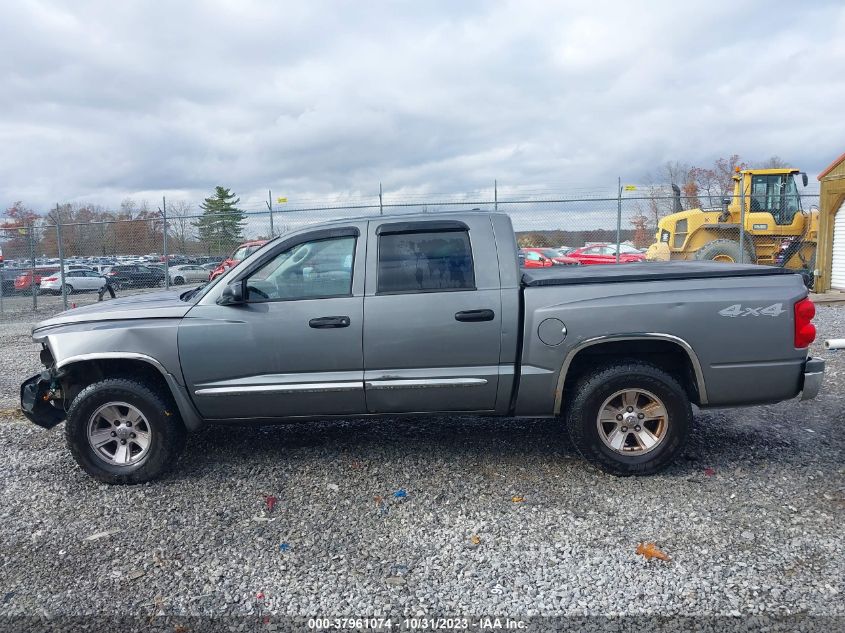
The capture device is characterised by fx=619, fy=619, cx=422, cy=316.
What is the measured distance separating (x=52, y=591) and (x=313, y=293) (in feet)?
7.49

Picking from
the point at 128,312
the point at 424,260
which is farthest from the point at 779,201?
the point at 128,312

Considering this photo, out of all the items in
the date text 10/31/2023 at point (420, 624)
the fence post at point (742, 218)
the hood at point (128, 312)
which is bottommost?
the date text 10/31/2023 at point (420, 624)

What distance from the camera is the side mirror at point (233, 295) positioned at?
4.27 m

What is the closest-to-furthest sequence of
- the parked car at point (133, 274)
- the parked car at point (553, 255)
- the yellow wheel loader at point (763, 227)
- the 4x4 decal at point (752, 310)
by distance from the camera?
1. the 4x4 decal at point (752, 310)
2. the yellow wheel loader at point (763, 227)
3. the parked car at point (553, 255)
4. the parked car at point (133, 274)

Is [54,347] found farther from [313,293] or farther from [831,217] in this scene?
[831,217]

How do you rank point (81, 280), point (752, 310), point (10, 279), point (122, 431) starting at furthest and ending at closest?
point (81, 280)
point (10, 279)
point (122, 431)
point (752, 310)

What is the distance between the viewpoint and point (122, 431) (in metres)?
4.37

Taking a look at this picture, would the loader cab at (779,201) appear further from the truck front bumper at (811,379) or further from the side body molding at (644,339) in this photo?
the side body molding at (644,339)

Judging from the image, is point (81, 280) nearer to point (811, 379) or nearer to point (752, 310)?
point (752, 310)

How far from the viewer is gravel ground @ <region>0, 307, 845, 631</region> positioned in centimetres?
304

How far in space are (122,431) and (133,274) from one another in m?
18.5

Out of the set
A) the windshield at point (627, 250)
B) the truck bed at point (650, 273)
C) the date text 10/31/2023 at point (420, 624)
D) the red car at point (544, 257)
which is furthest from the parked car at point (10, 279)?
the date text 10/31/2023 at point (420, 624)

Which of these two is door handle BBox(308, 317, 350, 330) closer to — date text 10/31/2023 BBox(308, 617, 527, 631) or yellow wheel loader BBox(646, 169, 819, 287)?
date text 10/31/2023 BBox(308, 617, 527, 631)

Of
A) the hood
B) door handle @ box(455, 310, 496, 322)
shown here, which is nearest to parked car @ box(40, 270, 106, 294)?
the hood
